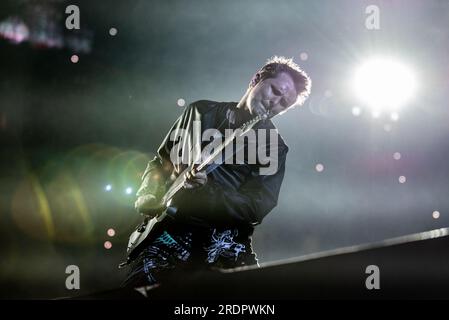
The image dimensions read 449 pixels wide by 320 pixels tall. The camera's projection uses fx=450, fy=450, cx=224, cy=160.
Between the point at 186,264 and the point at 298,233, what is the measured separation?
852 millimetres

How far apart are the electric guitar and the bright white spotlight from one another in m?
0.85

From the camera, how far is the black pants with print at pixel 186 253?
1703mm

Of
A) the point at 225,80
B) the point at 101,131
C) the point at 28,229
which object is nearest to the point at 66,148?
the point at 101,131

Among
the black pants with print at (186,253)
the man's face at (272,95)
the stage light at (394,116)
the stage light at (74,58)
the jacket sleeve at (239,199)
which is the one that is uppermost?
the stage light at (74,58)

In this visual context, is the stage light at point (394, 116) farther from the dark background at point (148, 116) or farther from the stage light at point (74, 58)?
the stage light at point (74, 58)

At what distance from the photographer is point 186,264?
1.71 meters

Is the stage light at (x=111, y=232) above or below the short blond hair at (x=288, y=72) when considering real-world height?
below

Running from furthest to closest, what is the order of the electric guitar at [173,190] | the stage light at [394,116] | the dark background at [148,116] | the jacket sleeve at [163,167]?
the stage light at [394,116], the dark background at [148,116], the jacket sleeve at [163,167], the electric guitar at [173,190]

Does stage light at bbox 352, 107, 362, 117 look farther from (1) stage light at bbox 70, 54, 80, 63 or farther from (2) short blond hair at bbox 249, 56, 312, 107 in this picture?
(1) stage light at bbox 70, 54, 80, 63

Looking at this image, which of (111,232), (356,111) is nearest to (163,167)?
(111,232)

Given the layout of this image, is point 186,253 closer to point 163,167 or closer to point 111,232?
point 163,167

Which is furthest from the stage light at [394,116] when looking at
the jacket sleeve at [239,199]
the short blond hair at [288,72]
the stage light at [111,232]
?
the stage light at [111,232]

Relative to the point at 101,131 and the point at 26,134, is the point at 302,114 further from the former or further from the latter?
the point at 26,134

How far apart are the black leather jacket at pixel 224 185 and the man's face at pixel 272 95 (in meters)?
0.05
